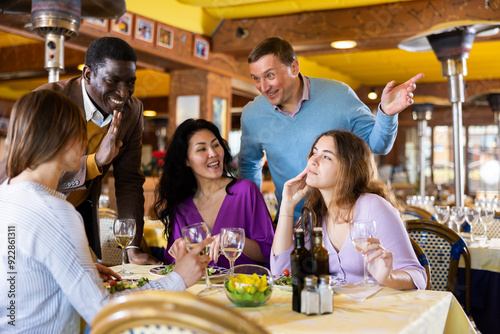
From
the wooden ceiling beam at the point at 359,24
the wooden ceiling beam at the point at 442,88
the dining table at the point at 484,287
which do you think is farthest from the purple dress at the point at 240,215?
the wooden ceiling beam at the point at 442,88

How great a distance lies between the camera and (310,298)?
4.33 ft

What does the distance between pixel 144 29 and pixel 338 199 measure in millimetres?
4939

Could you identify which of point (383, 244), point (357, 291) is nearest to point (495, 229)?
point (383, 244)

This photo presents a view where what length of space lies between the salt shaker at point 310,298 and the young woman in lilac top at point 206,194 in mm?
1083

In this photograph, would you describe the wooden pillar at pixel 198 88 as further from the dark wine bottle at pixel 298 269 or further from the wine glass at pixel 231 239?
the dark wine bottle at pixel 298 269

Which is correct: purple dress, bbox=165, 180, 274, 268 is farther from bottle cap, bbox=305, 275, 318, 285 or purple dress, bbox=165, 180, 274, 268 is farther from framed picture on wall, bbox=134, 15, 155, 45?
framed picture on wall, bbox=134, 15, 155, 45

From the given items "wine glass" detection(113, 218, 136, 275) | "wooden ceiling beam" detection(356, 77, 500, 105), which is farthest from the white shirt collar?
"wooden ceiling beam" detection(356, 77, 500, 105)

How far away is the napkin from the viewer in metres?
1.51

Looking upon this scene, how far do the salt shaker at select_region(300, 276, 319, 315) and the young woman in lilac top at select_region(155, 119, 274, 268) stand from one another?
3.55ft

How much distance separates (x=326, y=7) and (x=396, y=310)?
567 centimetres

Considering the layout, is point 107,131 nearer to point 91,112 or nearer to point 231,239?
point 91,112

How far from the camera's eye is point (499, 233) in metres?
4.00

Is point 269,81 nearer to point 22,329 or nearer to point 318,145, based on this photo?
point 318,145

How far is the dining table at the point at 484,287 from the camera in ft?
8.75
